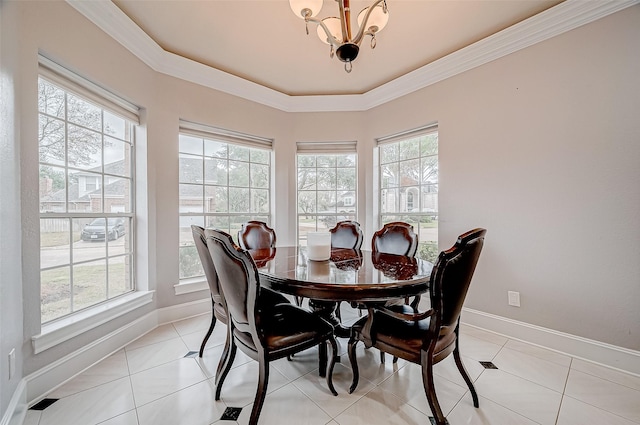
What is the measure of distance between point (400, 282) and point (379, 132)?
101 inches

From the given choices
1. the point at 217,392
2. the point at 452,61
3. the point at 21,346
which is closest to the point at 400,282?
the point at 217,392

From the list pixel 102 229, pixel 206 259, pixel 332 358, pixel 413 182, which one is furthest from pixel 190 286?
pixel 413 182

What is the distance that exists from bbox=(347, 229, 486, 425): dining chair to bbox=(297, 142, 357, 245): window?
7.52 feet

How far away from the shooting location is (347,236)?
9.34 ft

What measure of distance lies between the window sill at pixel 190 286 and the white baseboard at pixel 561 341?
284cm

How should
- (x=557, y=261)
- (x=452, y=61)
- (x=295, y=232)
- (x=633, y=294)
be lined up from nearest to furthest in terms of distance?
(x=633, y=294), (x=557, y=261), (x=452, y=61), (x=295, y=232)

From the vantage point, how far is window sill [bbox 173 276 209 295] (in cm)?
282

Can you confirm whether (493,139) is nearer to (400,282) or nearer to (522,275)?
(522,275)

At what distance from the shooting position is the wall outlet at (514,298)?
2373mm

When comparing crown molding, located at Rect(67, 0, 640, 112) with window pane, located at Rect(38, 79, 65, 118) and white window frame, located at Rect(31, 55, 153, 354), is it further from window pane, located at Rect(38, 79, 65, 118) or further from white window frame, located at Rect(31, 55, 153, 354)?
window pane, located at Rect(38, 79, 65, 118)

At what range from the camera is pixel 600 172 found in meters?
1.99

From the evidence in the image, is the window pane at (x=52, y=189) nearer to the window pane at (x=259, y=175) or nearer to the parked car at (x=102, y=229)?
the parked car at (x=102, y=229)

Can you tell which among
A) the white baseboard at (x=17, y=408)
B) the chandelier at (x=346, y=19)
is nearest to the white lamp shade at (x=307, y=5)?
the chandelier at (x=346, y=19)

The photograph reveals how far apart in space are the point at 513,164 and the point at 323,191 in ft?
7.26
